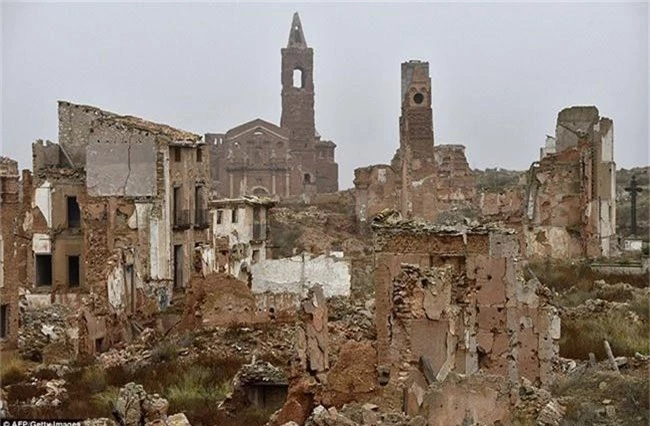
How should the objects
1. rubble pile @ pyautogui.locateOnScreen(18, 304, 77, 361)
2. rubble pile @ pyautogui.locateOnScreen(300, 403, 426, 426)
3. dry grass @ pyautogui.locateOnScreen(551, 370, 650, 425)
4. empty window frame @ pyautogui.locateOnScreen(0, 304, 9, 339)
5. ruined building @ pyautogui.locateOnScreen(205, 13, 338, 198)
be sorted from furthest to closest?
ruined building @ pyautogui.locateOnScreen(205, 13, 338, 198), rubble pile @ pyautogui.locateOnScreen(18, 304, 77, 361), empty window frame @ pyautogui.locateOnScreen(0, 304, 9, 339), dry grass @ pyautogui.locateOnScreen(551, 370, 650, 425), rubble pile @ pyautogui.locateOnScreen(300, 403, 426, 426)

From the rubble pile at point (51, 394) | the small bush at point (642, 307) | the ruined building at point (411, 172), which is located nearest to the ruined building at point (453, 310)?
the rubble pile at point (51, 394)

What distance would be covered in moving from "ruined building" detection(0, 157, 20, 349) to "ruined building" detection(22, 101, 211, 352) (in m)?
5.15

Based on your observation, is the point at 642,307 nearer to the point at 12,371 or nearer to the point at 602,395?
the point at 602,395

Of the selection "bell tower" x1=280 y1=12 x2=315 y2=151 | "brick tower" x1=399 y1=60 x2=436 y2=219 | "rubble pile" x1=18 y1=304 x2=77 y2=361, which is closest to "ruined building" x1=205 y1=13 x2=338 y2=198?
"bell tower" x1=280 y1=12 x2=315 y2=151

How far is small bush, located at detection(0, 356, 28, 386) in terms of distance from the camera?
20.7 metres

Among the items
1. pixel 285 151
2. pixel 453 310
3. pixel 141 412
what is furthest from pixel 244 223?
pixel 285 151

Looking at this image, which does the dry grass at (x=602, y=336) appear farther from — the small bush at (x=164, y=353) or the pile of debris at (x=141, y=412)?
the pile of debris at (x=141, y=412)

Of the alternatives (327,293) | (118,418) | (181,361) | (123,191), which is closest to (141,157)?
(123,191)

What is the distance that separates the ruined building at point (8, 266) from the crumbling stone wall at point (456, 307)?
33.6ft

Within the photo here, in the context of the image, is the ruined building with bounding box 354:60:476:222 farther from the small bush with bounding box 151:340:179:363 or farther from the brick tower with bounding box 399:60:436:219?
the small bush with bounding box 151:340:179:363

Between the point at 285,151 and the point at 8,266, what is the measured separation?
49.6 metres

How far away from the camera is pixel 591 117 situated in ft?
147

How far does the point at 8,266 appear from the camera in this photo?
79.7ft

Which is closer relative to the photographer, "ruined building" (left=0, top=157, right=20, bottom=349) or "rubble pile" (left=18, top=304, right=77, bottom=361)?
"ruined building" (left=0, top=157, right=20, bottom=349)
